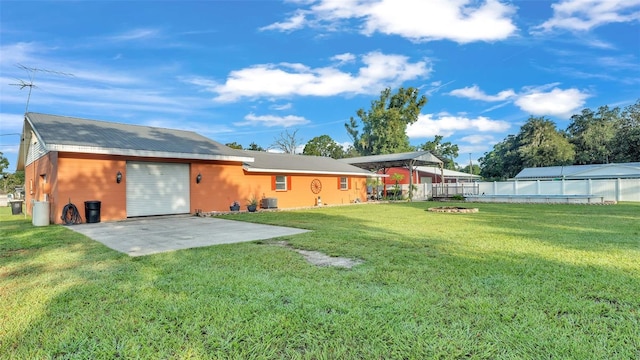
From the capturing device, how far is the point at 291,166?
18109mm

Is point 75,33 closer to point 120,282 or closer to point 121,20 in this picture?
point 121,20

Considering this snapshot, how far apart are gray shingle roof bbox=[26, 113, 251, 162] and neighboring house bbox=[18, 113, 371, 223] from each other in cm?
2

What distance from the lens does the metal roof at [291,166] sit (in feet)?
53.2

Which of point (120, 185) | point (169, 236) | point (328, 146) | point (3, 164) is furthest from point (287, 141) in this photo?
point (3, 164)

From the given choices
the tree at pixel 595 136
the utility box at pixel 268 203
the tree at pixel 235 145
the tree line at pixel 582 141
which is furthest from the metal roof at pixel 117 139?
the tree at pixel 595 136

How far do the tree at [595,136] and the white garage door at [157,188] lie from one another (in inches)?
1562

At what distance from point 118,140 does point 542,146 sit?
122 ft

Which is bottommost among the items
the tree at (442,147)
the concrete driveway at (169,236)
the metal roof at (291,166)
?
the concrete driveway at (169,236)

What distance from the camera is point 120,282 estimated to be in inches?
152

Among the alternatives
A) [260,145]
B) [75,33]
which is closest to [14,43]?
[75,33]

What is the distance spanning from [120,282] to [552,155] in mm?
39190

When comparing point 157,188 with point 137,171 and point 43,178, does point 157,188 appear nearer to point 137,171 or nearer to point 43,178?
point 137,171

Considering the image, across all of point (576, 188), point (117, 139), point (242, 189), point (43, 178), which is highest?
point (117, 139)

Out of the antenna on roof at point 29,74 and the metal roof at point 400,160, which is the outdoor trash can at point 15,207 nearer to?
the antenna on roof at point 29,74
